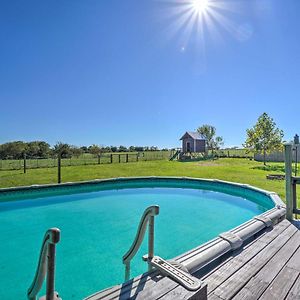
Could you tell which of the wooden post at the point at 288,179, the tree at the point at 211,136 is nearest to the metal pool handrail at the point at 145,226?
the wooden post at the point at 288,179

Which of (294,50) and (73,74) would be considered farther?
(73,74)

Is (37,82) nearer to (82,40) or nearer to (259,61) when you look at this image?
(82,40)

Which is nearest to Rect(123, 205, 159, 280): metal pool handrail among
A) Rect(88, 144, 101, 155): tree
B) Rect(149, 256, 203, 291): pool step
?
Rect(149, 256, 203, 291): pool step

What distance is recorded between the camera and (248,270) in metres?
2.40

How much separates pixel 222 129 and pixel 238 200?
34356 millimetres

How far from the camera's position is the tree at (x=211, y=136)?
134 feet

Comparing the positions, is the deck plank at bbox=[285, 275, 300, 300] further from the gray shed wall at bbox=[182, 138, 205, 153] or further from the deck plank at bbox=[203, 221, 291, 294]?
the gray shed wall at bbox=[182, 138, 205, 153]

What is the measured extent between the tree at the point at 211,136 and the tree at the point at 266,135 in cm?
2072

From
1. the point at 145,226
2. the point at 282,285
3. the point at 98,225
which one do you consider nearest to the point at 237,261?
the point at 282,285

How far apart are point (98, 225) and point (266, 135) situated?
18.0 meters

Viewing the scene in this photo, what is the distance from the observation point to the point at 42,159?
18.0 m

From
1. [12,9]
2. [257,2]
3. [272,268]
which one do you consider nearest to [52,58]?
[12,9]

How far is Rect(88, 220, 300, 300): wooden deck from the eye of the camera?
1673 millimetres

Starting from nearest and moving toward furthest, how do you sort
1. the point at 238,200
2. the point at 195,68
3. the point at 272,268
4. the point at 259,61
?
the point at 272,268 → the point at 238,200 → the point at 259,61 → the point at 195,68
